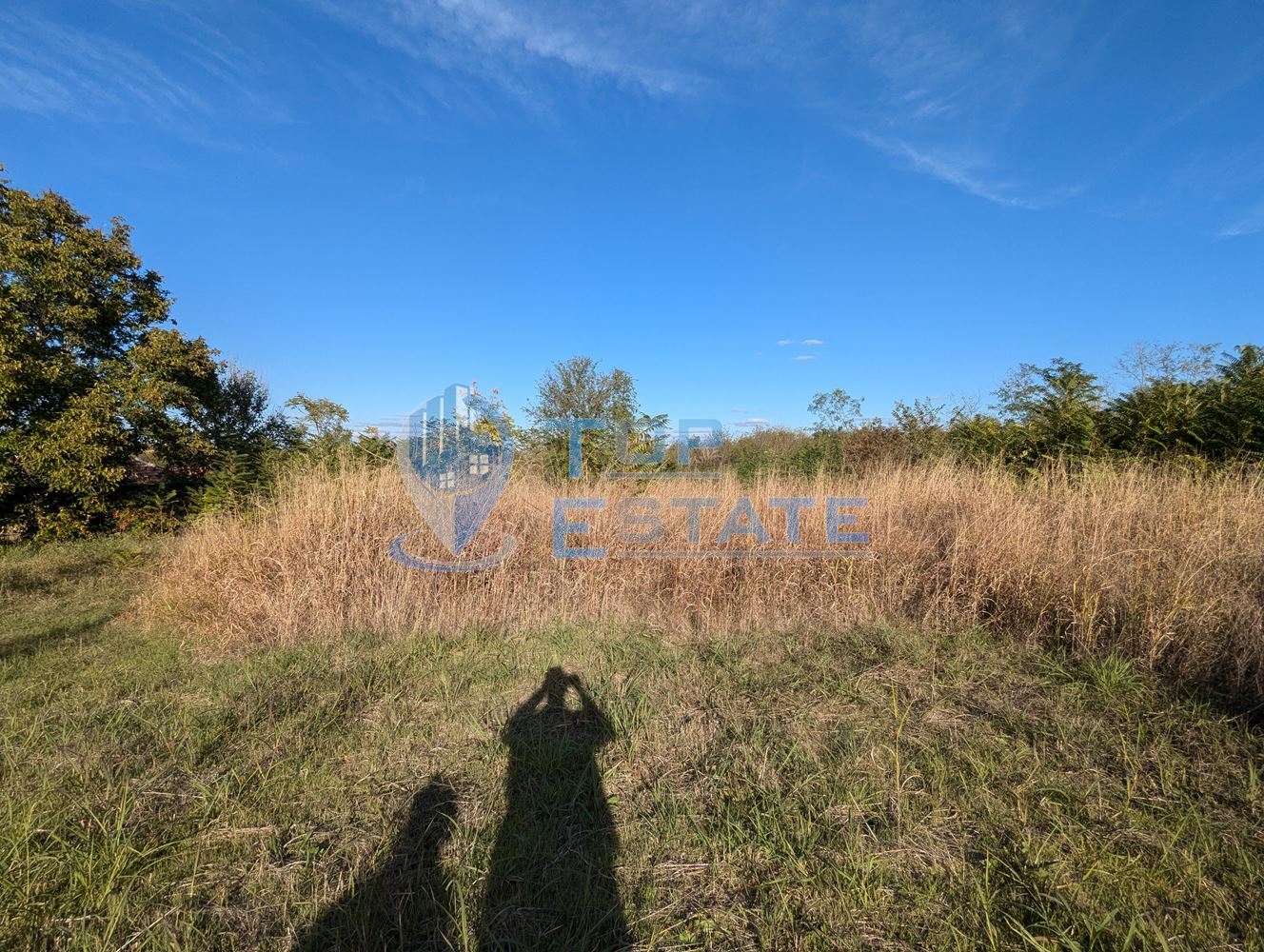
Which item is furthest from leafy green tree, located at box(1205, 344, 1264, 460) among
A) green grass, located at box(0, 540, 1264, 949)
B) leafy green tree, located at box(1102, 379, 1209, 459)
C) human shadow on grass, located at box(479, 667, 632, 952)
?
human shadow on grass, located at box(479, 667, 632, 952)

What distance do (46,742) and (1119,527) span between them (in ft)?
23.4

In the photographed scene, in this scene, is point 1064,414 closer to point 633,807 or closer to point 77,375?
point 633,807

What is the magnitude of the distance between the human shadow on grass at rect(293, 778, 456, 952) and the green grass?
0.01m

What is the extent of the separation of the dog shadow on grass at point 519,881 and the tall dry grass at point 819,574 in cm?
209

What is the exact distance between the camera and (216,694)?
3.04m

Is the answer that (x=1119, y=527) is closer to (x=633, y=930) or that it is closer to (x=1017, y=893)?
(x=1017, y=893)

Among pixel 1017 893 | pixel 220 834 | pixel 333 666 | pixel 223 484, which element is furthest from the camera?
pixel 223 484

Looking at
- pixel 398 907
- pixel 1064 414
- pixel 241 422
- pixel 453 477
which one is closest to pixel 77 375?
pixel 241 422

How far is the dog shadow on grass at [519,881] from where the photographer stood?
156cm

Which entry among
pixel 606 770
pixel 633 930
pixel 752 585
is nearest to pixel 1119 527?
pixel 752 585

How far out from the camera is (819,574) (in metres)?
4.84

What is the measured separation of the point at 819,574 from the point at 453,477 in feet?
13.0

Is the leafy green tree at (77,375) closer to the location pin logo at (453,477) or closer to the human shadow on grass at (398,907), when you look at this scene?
the location pin logo at (453,477)

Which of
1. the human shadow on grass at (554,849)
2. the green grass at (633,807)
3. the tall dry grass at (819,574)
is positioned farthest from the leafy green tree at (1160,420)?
the human shadow on grass at (554,849)
